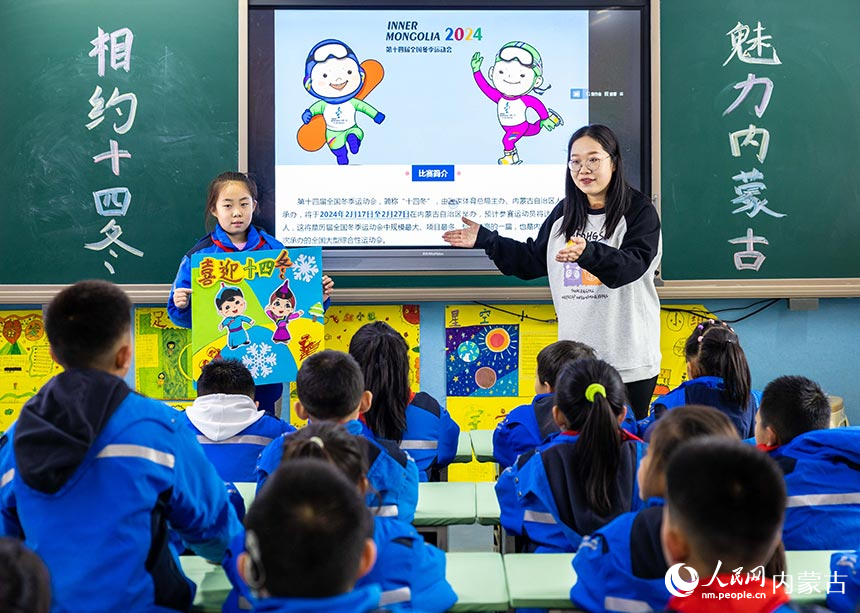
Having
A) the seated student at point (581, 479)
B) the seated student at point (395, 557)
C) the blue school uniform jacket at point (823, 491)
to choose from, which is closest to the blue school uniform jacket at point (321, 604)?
the seated student at point (395, 557)

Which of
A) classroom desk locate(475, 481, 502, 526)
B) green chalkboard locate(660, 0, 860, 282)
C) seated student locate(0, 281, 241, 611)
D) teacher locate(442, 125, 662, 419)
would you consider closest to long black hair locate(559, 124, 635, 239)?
teacher locate(442, 125, 662, 419)

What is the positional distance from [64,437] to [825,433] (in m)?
1.67

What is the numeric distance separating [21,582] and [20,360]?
11.6 ft

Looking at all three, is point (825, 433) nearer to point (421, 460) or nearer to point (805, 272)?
point (421, 460)

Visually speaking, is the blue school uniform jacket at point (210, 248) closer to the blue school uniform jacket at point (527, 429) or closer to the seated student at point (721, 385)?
the blue school uniform jacket at point (527, 429)

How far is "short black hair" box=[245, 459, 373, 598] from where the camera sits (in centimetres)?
114

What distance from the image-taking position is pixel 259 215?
13.3 feet

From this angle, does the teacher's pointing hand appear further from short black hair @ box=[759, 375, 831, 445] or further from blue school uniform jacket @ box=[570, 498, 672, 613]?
blue school uniform jacket @ box=[570, 498, 672, 613]

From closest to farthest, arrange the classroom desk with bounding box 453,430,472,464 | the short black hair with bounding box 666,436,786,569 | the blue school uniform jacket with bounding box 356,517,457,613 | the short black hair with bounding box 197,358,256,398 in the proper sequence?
the short black hair with bounding box 666,436,786,569 → the blue school uniform jacket with bounding box 356,517,457,613 → the short black hair with bounding box 197,358,256,398 → the classroom desk with bounding box 453,430,472,464

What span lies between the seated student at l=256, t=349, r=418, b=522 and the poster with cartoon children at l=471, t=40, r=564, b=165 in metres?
2.08

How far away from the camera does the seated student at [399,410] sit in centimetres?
271

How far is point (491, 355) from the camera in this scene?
4238 millimetres

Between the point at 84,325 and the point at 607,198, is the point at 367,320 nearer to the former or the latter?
the point at 607,198

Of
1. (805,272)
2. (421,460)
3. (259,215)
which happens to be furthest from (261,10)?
(805,272)
